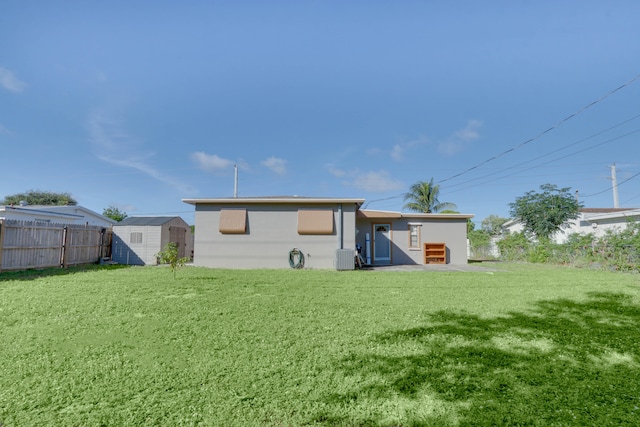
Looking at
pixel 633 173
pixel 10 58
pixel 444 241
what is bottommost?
pixel 444 241

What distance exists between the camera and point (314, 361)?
115 inches

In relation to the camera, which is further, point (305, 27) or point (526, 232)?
point (526, 232)

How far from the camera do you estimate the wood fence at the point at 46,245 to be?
32.5ft

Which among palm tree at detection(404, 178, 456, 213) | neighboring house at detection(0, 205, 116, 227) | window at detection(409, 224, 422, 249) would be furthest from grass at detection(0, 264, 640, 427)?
palm tree at detection(404, 178, 456, 213)

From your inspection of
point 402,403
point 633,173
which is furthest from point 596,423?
point 633,173

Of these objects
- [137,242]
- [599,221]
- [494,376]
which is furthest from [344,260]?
[599,221]

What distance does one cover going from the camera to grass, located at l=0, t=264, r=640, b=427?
80.9 inches

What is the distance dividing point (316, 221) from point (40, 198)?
44.1m

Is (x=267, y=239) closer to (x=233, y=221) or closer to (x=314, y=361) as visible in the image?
(x=233, y=221)

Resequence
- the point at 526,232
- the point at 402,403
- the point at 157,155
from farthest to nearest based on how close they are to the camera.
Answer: the point at 157,155
the point at 526,232
the point at 402,403

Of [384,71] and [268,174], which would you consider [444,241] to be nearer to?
[384,71]

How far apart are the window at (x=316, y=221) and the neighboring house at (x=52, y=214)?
49.1 ft

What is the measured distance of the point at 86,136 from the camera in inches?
988

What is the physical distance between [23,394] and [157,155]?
1213 inches
